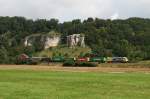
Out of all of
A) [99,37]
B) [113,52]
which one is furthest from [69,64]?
[99,37]

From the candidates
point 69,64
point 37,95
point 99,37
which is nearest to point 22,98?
point 37,95

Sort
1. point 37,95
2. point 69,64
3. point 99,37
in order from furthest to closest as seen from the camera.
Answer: point 99,37 → point 69,64 → point 37,95

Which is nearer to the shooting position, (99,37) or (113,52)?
(113,52)

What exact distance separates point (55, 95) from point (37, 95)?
0.98 metres

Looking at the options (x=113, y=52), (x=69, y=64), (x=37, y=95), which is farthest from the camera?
(x=113, y=52)

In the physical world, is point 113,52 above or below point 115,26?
below

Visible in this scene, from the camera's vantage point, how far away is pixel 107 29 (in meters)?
190

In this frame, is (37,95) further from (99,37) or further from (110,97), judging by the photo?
(99,37)

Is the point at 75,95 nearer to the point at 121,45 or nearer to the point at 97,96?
the point at 97,96

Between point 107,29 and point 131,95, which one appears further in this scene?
point 107,29

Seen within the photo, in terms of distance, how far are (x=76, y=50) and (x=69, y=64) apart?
315 ft

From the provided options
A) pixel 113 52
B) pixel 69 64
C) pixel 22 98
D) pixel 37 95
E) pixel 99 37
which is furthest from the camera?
pixel 99 37

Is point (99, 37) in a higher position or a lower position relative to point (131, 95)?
higher

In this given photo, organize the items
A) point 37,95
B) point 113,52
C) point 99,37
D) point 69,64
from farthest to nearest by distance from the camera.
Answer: point 99,37
point 113,52
point 69,64
point 37,95
